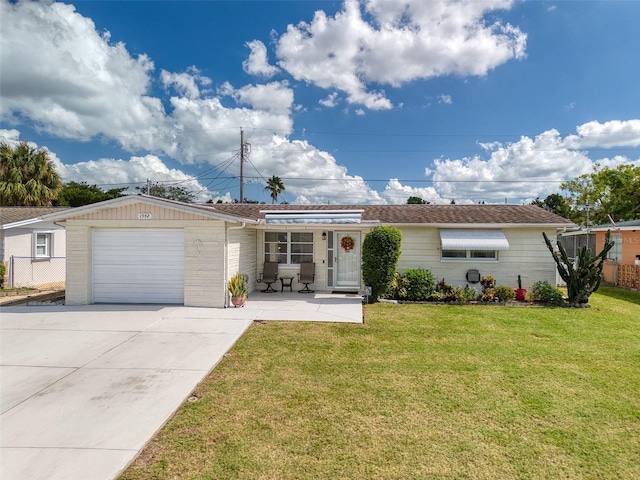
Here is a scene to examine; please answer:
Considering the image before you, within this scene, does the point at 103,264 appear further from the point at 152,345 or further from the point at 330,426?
the point at 330,426

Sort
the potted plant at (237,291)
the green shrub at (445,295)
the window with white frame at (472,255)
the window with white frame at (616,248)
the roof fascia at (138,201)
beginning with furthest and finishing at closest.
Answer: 1. the window with white frame at (616,248)
2. the window with white frame at (472,255)
3. the green shrub at (445,295)
4. the potted plant at (237,291)
5. the roof fascia at (138,201)

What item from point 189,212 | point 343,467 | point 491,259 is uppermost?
point 189,212

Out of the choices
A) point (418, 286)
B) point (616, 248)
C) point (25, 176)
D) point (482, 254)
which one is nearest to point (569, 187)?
point (616, 248)

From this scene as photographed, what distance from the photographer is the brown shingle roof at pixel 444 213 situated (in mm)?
14156

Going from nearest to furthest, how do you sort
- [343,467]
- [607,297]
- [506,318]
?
[343,467]
[506,318]
[607,297]

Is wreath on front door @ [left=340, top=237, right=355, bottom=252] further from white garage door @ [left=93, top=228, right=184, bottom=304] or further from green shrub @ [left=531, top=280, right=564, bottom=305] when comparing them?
green shrub @ [left=531, top=280, right=564, bottom=305]

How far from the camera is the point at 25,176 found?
86.4 feet

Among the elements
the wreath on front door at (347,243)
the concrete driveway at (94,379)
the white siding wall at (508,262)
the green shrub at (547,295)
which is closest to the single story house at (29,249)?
the concrete driveway at (94,379)

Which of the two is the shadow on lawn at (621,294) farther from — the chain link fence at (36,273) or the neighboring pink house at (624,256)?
the chain link fence at (36,273)

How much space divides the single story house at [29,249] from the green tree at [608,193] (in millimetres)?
38152

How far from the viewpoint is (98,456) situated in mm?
3762

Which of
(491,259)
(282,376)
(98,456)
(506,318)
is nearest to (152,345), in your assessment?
(282,376)

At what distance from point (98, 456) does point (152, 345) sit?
3.94m

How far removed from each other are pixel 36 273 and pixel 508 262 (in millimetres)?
22103
